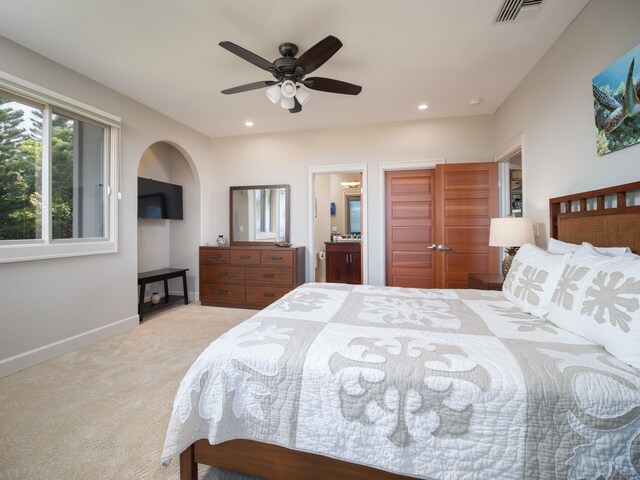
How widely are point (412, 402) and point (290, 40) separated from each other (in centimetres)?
252

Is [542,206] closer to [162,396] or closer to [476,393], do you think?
[476,393]

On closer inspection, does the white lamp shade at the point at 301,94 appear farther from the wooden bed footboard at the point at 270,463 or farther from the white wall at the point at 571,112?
the wooden bed footboard at the point at 270,463

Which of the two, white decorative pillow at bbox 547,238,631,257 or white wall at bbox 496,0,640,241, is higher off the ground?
white wall at bbox 496,0,640,241

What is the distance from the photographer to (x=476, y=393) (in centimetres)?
89

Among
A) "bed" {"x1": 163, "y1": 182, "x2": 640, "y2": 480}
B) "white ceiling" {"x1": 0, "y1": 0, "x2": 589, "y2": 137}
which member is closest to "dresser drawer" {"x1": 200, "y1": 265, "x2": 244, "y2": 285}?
"white ceiling" {"x1": 0, "y1": 0, "x2": 589, "y2": 137}

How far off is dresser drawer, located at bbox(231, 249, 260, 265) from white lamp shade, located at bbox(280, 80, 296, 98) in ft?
7.44

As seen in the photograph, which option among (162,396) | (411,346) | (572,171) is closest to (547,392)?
(411,346)

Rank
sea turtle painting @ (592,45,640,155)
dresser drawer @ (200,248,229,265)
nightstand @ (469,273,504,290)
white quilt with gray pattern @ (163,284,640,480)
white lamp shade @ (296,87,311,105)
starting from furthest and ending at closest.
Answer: dresser drawer @ (200,248,229,265)
nightstand @ (469,273,504,290)
white lamp shade @ (296,87,311,105)
sea turtle painting @ (592,45,640,155)
white quilt with gray pattern @ (163,284,640,480)

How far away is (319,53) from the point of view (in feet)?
6.18

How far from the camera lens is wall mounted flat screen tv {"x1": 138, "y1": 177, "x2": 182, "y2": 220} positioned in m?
3.80

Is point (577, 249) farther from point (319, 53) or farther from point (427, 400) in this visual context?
point (319, 53)

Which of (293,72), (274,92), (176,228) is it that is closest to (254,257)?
(176,228)

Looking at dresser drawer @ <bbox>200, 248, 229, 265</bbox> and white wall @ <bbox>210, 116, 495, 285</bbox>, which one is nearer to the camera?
white wall @ <bbox>210, 116, 495, 285</bbox>

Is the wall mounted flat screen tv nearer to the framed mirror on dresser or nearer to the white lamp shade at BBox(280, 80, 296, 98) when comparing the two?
the framed mirror on dresser
